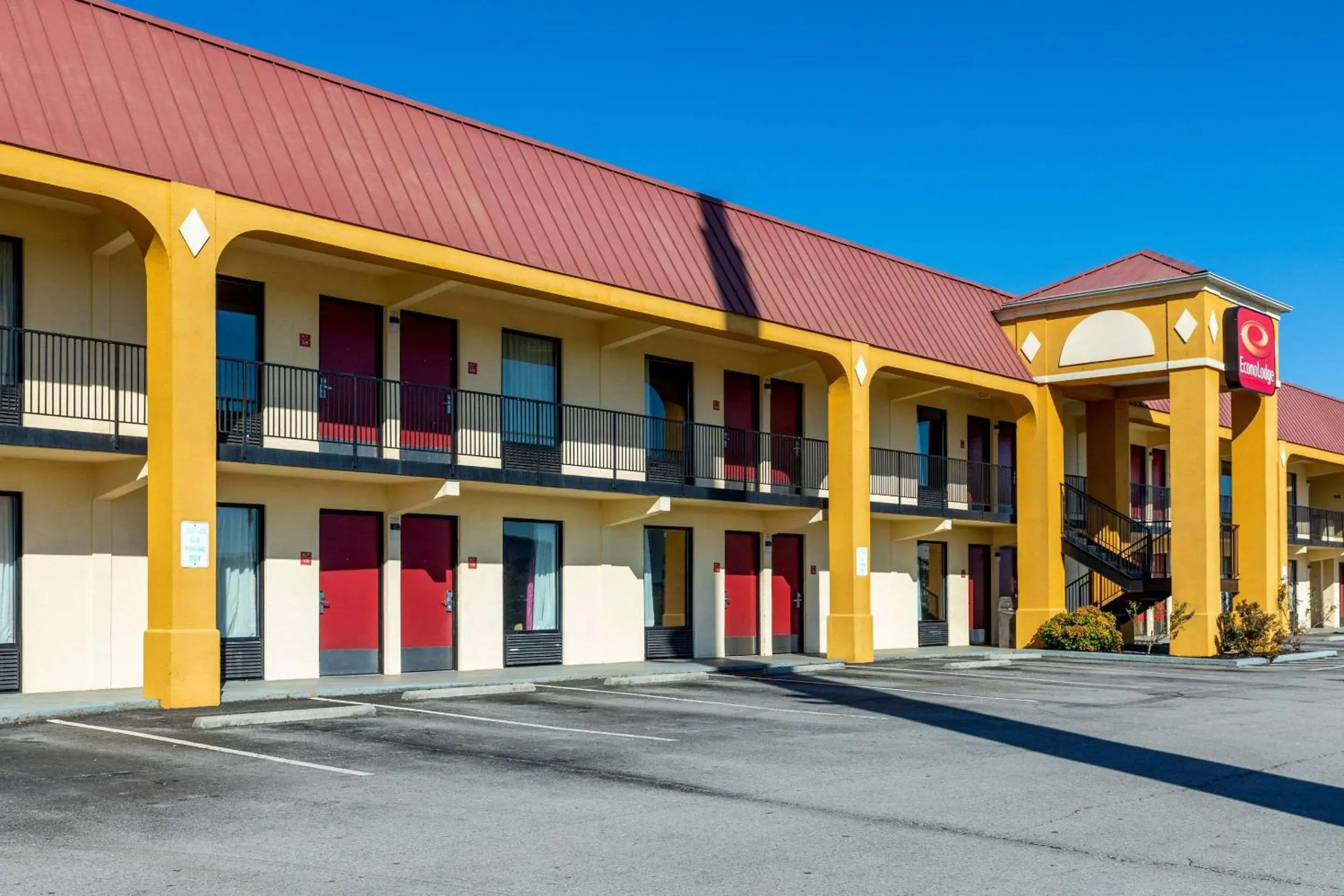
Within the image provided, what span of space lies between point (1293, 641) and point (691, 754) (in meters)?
22.7

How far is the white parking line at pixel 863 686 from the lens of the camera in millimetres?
18188

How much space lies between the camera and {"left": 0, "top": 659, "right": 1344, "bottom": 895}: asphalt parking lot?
7.30m

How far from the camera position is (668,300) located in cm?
2128

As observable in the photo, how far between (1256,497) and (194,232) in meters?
24.2

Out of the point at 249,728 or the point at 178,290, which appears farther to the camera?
the point at 178,290

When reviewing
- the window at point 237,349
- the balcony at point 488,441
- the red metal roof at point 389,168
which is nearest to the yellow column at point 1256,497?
the red metal roof at point 389,168

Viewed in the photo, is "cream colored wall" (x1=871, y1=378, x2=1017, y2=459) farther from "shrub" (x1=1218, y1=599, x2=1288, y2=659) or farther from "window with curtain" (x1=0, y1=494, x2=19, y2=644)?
"window with curtain" (x1=0, y1=494, x2=19, y2=644)

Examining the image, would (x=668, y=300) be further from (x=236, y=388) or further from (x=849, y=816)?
(x=849, y=816)

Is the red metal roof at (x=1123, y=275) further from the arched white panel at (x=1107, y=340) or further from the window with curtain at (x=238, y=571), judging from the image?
the window with curtain at (x=238, y=571)

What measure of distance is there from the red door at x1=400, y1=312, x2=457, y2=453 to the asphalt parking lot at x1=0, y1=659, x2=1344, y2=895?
5.34m

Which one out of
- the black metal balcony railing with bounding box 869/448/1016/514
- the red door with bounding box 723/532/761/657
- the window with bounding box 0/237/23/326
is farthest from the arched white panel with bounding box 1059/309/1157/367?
the window with bounding box 0/237/23/326

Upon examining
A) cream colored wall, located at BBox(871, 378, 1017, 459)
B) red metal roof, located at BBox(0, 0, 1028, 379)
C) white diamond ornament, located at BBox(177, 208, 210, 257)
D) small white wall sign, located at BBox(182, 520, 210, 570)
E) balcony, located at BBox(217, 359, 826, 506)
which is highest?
red metal roof, located at BBox(0, 0, 1028, 379)

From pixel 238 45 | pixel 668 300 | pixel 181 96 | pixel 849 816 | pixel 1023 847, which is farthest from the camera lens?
pixel 668 300

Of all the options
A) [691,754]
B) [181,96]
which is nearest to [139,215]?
[181,96]
